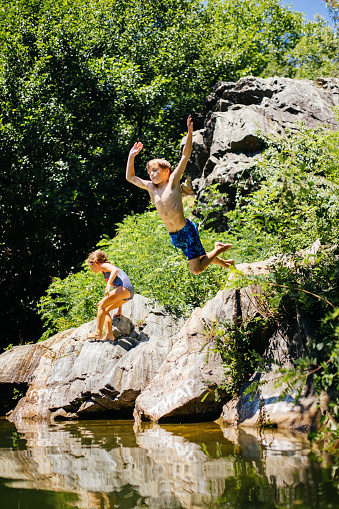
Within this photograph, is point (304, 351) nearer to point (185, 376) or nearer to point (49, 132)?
point (185, 376)

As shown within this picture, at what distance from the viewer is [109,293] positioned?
718cm

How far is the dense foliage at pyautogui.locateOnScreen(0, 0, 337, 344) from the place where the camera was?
15.3 meters

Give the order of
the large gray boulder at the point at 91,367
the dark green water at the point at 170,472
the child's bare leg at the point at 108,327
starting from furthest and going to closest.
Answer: the child's bare leg at the point at 108,327 < the large gray boulder at the point at 91,367 < the dark green water at the point at 170,472

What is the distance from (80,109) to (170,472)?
15.8 meters

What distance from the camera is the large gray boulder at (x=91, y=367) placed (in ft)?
21.5

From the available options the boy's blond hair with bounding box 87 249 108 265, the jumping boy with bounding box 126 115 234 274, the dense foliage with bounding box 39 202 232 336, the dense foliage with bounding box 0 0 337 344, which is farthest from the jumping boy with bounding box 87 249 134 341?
the dense foliage with bounding box 0 0 337 344

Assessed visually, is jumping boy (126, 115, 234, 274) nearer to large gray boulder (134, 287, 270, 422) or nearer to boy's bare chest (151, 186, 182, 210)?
boy's bare chest (151, 186, 182, 210)

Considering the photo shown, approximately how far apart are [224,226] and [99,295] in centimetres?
375

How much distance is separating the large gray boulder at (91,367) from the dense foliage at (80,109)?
24.2 feet

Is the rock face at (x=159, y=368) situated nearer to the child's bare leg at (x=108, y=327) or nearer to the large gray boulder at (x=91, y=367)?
the large gray boulder at (x=91, y=367)

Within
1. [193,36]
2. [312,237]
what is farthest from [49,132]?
[312,237]

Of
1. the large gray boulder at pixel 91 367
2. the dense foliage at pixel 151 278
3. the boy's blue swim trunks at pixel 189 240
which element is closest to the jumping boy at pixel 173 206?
the boy's blue swim trunks at pixel 189 240

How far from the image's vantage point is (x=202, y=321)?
5.94 meters

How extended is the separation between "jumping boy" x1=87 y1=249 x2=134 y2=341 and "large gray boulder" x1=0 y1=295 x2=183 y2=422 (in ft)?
0.70
